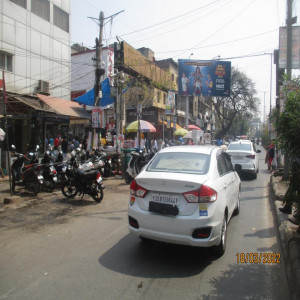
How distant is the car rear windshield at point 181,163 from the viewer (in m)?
4.63

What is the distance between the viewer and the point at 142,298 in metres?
3.25

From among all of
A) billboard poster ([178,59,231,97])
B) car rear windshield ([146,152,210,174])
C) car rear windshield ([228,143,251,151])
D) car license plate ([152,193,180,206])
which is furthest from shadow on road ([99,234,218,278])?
billboard poster ([178,59,231,97])

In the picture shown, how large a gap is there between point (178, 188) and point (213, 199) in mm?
524

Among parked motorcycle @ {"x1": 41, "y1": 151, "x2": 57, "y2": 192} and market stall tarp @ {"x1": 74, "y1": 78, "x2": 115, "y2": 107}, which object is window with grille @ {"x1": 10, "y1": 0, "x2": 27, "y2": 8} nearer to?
market stall tarp @ {"x1": 74, "y1": 78, "x2": 115, "y2": 107}

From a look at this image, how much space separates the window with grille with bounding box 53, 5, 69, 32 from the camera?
19.8 m

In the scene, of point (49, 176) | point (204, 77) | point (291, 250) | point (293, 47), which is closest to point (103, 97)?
point (49, 176)

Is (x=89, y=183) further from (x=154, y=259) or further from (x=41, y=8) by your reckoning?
(x=41, y=8)

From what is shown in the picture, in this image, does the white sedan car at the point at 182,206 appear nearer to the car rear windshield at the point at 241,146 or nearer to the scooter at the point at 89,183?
the scooter at the point at 89,183

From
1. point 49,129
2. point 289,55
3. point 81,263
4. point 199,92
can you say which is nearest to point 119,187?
point 81,263

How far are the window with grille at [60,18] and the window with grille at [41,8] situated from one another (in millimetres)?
666

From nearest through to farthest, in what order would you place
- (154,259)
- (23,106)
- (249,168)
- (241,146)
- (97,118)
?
1. (154,259)
2. (249,168)
3. (241,146)
4. (97,118)
5. (23,106)

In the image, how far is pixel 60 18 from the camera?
66.7 feet

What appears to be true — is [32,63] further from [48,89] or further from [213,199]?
[213,199]

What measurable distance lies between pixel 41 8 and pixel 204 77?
12.4m
